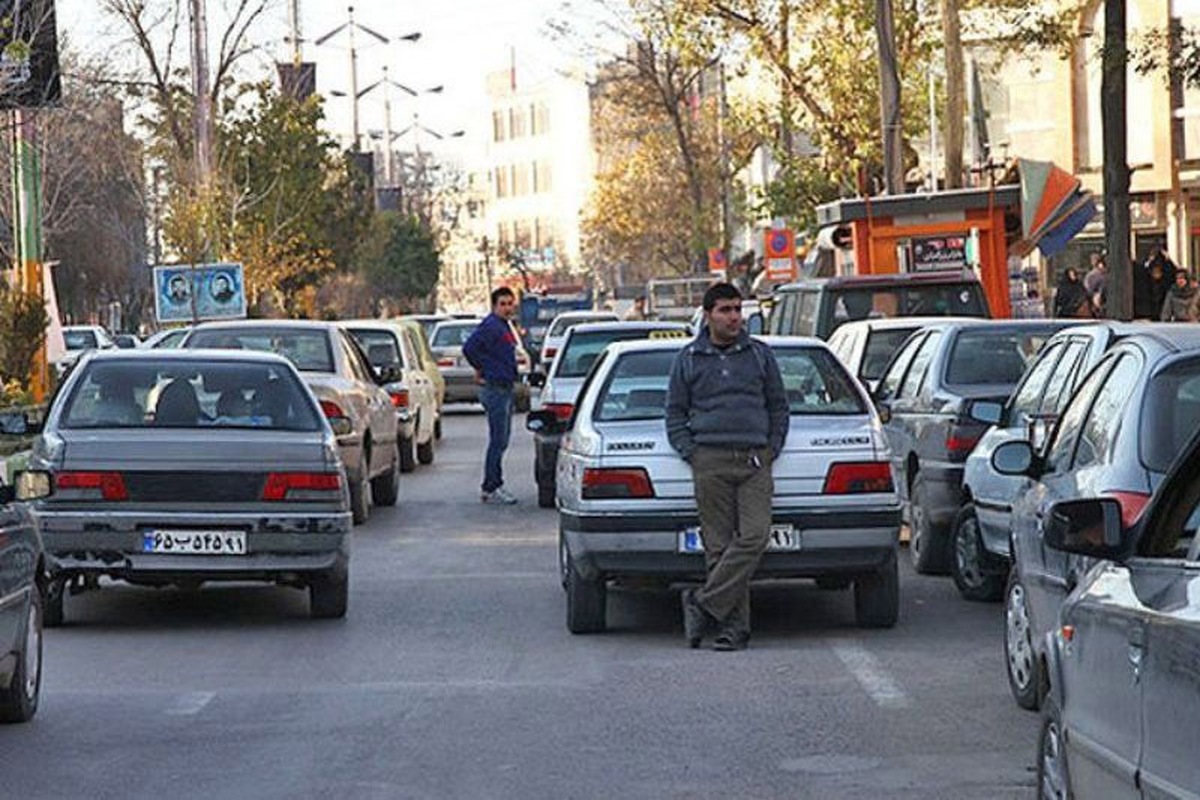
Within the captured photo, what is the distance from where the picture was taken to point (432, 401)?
30609mm

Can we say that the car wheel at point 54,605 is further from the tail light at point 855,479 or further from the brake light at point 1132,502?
the brake light at point 1132,502

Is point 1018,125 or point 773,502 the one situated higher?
point 1018,125

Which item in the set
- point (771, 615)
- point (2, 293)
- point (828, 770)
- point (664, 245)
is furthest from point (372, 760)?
point (664, 245)

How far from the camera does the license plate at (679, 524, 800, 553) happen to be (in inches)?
517

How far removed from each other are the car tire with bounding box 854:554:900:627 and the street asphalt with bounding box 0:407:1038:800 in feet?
0.56

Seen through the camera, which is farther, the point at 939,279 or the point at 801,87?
the point at 801,87

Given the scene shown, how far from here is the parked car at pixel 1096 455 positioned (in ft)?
32.4

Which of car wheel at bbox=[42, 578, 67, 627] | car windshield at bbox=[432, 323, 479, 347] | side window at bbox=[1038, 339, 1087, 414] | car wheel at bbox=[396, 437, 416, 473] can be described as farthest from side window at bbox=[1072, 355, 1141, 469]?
car windshield at bbox=[432, 323, 479, 347]

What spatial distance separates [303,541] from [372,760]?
4178 millimetres

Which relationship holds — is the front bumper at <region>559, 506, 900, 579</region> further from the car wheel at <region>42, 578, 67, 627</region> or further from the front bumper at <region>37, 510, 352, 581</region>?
the car wheel at <region>42, 578, 67, 627</region>

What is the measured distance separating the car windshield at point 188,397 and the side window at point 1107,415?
5338 mm

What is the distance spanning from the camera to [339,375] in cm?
2155

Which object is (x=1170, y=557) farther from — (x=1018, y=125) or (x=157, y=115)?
(x=157, y=115)

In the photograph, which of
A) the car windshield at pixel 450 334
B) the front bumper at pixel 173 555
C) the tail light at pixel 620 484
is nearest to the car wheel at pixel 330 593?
the front bumper at pixel 173 555
